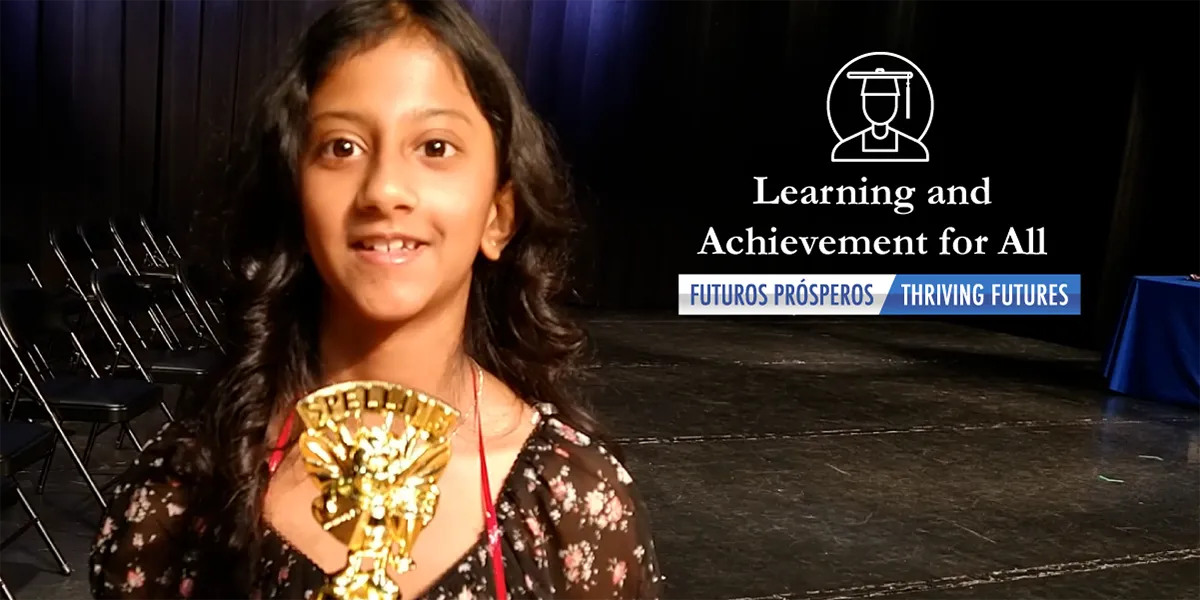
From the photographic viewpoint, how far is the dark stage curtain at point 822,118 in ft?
26.3

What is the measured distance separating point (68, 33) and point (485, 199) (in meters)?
6.91

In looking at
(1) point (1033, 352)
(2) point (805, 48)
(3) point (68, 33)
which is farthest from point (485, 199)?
(2) point (805, 48)

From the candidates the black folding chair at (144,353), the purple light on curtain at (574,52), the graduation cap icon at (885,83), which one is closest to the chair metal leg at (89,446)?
the black folding chair at (144,353)

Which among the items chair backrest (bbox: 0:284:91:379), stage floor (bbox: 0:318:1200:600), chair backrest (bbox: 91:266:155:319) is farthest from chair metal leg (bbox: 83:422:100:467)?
chair backrest (bbox: 0:284:91:379)

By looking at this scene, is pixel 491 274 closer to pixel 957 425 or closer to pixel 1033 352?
pixel 957 425

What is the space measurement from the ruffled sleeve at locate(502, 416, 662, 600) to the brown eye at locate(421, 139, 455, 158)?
21 centimetres

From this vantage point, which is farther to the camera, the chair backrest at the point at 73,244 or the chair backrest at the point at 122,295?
the chair backrest at the point at 73,244

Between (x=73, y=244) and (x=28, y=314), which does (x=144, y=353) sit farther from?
(x=73, y=244)

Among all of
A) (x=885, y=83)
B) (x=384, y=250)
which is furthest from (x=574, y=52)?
(x=384, y=250)

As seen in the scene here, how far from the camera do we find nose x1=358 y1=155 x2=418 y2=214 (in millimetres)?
711

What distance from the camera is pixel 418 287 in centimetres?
74

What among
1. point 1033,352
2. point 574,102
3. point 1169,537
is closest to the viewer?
point 1169,537

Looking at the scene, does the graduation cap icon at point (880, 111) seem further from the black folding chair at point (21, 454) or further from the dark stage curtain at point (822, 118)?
the black folding chair at point (21, 454)

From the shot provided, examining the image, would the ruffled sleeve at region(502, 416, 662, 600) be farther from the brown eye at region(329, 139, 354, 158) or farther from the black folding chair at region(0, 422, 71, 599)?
the black folding chair at region(0, 422, 71, 599)
